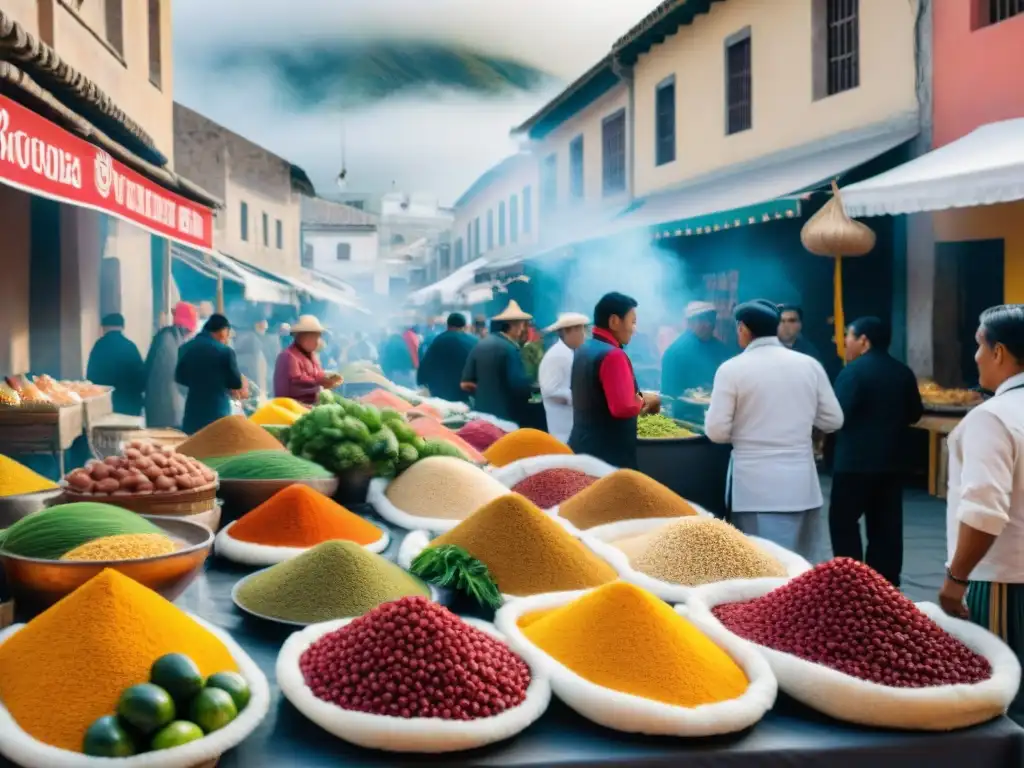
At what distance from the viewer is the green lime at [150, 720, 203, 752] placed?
1694mm

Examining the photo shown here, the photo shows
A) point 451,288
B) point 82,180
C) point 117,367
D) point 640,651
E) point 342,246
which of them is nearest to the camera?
point 640,651

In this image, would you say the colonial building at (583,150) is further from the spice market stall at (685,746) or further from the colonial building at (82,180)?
the spice market stall at (685,746)

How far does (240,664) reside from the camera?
2.04 metres

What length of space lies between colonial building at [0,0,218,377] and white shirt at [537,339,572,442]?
3019 millimetres

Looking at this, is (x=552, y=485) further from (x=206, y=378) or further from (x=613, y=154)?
(x=613, y=154)

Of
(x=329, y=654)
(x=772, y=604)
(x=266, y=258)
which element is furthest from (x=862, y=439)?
(x=266, y=258)

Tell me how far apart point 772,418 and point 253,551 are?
2645 mm

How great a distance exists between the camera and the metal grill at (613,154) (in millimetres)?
17688

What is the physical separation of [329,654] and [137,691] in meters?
0.43

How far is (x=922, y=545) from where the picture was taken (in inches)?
267

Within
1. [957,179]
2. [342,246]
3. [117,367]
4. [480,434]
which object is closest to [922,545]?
[957,179]

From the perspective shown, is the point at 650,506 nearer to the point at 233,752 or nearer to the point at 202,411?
the point at 233,752

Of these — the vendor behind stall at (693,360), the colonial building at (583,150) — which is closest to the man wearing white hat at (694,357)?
the vendor behind stall at (693,360)

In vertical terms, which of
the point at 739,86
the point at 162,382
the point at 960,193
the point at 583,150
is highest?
the point at 583,150
